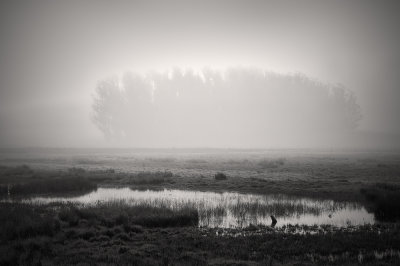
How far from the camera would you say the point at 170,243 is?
1667 centimetres

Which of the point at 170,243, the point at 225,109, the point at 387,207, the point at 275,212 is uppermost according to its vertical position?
the point at 225,109

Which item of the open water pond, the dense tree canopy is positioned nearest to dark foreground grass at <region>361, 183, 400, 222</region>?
the open water pond

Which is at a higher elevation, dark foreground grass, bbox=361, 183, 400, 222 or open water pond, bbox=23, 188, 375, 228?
dark foreground grass, bbox=361, 183, 400, 222

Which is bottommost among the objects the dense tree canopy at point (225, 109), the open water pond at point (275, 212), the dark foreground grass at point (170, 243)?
the open water pond at point (275, 212)

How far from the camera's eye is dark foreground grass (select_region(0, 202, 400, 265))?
46.1ft

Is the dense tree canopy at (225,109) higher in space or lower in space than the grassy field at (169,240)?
higher

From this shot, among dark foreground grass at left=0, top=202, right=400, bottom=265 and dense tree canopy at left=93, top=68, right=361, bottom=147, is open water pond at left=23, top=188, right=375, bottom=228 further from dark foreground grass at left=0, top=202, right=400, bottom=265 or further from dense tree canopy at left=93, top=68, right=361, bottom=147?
dense tree canopy at left=93, top=68, right=361, bottom=147

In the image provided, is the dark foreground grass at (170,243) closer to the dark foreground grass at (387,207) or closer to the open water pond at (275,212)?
the open water pond at (275,212)

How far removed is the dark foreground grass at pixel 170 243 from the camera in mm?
14062

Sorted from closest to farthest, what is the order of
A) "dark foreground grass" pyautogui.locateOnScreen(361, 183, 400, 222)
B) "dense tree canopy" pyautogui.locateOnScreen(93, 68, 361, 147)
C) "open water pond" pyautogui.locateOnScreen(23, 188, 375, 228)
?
"open water pond" pyautogui.locateOnScreen(23, 188, 375, 228) < "dark foreground grass" pyautogui.locateOnScreen(361, 183, 400, 222) < "dense tree canopy" pyautogui.locateOnScreen(93, 68, 361, 147)

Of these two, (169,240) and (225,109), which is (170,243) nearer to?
(169,240)

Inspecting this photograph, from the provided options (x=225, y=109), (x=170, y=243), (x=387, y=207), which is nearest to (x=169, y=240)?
(x=170, y=243)

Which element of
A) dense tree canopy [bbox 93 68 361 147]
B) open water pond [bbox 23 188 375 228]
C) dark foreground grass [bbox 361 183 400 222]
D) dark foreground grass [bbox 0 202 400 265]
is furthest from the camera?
dense tree canopy [bbox 93 68 361 147]

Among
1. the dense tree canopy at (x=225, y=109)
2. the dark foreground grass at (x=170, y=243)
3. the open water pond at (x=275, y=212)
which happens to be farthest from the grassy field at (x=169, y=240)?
the dense tree canopy at (x=225, y=109)
